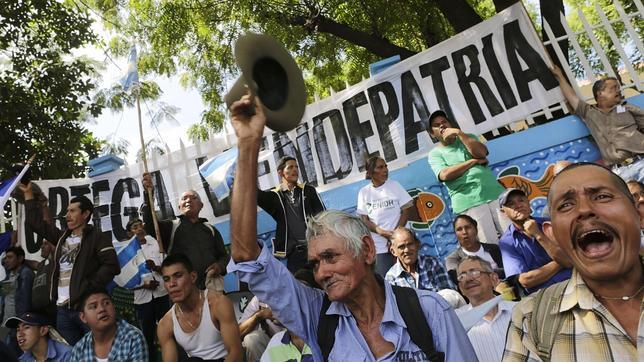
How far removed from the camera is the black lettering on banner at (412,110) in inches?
247

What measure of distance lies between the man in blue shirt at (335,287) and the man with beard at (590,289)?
41 cm

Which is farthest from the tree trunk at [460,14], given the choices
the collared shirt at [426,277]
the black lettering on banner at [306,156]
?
the collared shirt at [426,277]

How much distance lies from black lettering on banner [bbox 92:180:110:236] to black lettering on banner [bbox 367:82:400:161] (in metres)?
4.19

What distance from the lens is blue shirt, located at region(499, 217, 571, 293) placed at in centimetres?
379

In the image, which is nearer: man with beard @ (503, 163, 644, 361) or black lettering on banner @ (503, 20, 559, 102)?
man with beard @ (503, 163, 644, 361)

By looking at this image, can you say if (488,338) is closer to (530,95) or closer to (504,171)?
(504,171)

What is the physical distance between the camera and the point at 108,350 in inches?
168

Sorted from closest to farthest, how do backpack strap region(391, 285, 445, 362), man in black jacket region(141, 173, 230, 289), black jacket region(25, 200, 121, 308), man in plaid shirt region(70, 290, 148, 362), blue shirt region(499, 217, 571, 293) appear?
backpack strap region(391, 285, 445, 362)
blue shirt region(499, 217, 571, 293)
man in plaid shirt region(70, 290, 148, 362)
black jacket region(25, 200, 121, 308)
man in black jacket region(141, 173, 230, 289)

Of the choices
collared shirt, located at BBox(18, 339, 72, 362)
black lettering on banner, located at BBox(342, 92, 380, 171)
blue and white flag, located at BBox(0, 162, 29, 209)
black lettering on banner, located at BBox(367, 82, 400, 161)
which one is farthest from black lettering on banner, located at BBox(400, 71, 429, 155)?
blue and white flag, located at BBox(0, 162, 29, 209)

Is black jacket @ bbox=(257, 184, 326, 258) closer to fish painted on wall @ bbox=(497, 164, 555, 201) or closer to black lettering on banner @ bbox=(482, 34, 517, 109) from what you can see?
fish painted on wall @ bbox=(497, 164, 555, 201)

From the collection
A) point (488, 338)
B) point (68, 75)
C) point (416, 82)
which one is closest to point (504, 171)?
point (416, 82)

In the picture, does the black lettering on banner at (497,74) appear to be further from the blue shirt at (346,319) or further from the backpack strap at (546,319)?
the backpack strap at (546,319)

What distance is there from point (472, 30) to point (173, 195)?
4.51 m

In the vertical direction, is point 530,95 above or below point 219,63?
below
